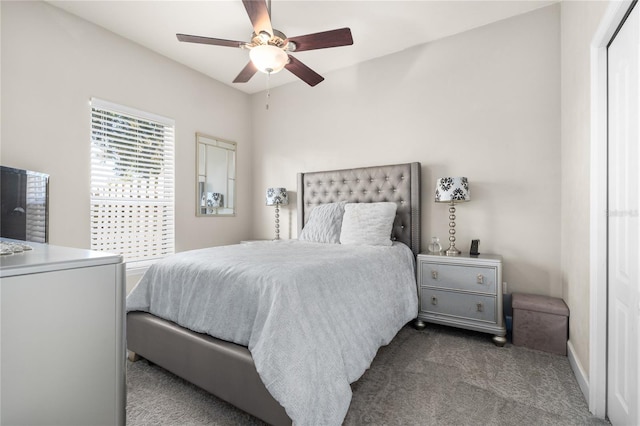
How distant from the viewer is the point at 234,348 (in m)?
1.52

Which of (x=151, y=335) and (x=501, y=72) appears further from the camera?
(x=501, y=72)

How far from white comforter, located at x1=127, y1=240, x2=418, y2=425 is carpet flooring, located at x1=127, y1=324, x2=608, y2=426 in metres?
0.25

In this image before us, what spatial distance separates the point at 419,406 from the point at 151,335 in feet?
5.50

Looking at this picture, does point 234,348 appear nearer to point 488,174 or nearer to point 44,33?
point 488,174

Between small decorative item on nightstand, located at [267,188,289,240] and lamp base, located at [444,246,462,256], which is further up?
small decorative item on nightstand, located at [267,188,289,240]

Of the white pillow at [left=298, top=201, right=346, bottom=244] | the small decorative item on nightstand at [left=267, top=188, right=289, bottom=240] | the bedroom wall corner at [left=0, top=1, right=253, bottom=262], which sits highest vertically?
the bedroom wall corner at [left=0, top=1, right=253, bottom=262]

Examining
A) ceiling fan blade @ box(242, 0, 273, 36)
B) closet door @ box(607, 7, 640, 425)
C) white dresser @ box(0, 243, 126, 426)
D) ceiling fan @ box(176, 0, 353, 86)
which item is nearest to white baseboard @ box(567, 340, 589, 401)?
closet door @ box(607, 7, 640, 425)

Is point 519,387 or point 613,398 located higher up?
point 613,398

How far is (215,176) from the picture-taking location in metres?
4.09

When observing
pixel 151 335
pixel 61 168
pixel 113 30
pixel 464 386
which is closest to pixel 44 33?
pixel 113 30

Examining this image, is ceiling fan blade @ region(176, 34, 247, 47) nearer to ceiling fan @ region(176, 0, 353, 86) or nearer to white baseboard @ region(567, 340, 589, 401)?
ceiling fan @ region(176, 0, 353, 86)

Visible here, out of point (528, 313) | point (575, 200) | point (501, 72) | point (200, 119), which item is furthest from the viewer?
point (200, 119)

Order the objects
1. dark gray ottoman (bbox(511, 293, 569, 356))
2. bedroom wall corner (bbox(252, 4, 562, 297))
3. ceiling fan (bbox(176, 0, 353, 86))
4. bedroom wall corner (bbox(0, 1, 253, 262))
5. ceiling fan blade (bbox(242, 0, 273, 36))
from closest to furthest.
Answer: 1. ceiling fan blade (bbox(242, 0, 273, 36))
2. ceiling fan (bbox(176, 0, 353, 86))
3. dark gray ottoman (bbox(511, 293, 569, 356))
4. bedroom wall corner (bbox(0, 1, 253, 262))
5. bedroom wall corner (bbox(252, 4, 562, 297))

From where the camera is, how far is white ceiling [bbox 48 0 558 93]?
2.62m
